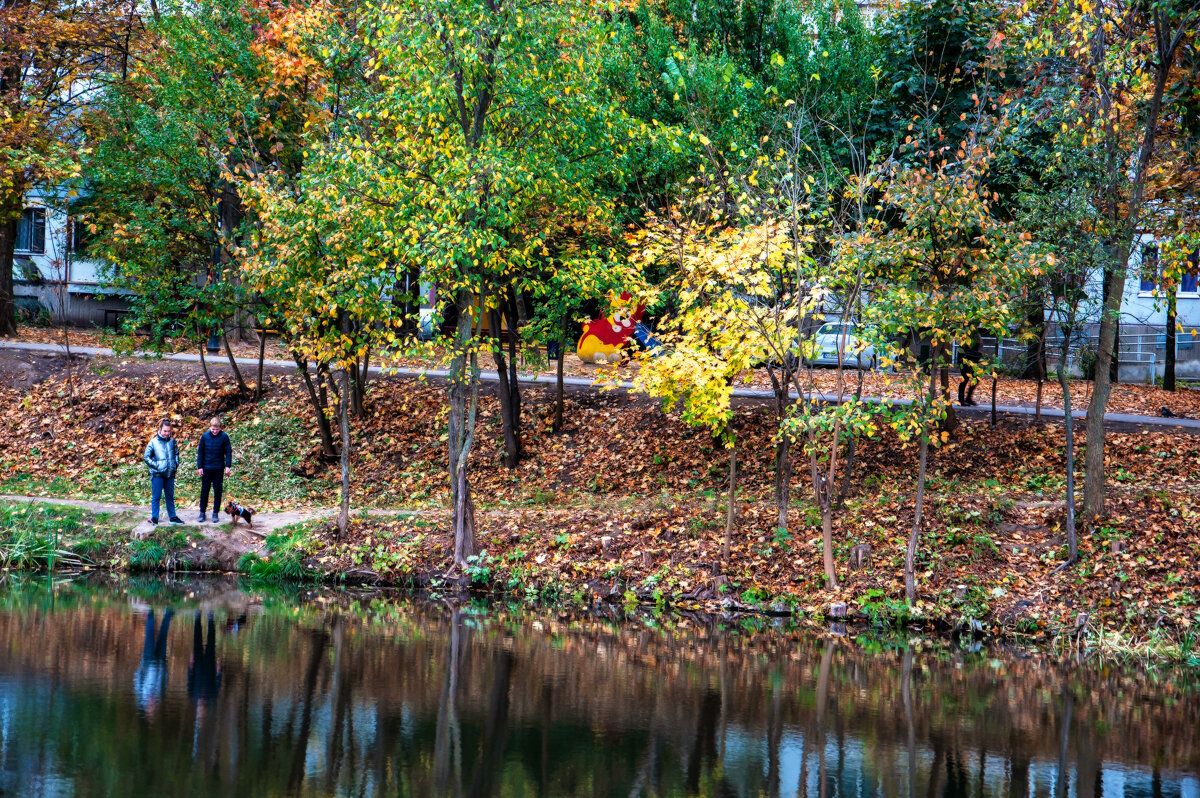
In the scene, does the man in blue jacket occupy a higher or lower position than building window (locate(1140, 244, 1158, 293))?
lower

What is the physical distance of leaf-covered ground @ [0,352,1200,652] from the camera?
51.2 ft

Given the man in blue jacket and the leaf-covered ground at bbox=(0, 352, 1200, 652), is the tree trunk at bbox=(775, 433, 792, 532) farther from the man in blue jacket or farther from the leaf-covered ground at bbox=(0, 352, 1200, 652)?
the man in blue jacket

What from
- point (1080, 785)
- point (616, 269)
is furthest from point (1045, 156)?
point (1080, 785)

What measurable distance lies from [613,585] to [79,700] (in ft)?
28.1

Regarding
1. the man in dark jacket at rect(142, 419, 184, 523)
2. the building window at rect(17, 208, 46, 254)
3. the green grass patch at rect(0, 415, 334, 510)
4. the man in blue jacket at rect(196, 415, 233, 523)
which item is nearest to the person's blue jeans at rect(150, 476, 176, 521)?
the man in dark jacket at rect(142, 419, 184, 523)

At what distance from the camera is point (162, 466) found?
1806cm

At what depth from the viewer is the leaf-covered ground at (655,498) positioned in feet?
51.2

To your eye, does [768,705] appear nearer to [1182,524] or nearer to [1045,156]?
[1182,524]

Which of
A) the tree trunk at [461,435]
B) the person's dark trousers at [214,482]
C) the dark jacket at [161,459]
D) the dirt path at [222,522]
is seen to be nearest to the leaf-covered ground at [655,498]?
the tree trunk at [461,435]

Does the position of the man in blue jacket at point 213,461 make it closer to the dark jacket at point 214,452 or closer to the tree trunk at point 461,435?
the dark jacket at point 214,452

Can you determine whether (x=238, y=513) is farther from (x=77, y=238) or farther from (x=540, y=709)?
(x=77, y=238)

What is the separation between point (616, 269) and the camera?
1753cm

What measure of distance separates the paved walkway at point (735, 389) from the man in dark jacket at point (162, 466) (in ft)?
12.9

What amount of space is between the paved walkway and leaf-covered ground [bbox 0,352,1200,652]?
834 mm
